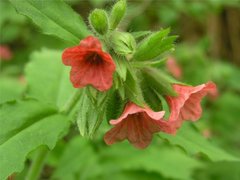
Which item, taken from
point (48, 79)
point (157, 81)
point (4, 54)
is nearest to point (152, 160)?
point (48, 79)

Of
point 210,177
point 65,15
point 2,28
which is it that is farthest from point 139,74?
point 2,28

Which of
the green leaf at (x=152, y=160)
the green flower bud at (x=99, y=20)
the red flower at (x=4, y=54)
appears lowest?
the green leaf at (x=152, y=160)

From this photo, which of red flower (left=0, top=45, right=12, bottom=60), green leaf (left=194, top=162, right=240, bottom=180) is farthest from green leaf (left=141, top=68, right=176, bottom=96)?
red flower (left=0, top=45, right=12, bottom=60)

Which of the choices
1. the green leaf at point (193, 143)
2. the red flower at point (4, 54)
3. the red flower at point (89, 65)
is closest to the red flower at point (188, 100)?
the green leaf at point (193, 143)

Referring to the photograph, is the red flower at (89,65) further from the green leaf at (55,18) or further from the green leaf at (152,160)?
the green leaf at (152,160)

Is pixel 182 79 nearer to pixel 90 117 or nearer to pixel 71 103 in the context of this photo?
pixel 71 103

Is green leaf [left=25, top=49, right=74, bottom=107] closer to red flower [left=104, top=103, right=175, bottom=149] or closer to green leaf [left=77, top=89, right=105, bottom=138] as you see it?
green leaf [left=77, top=89, right=105, bottom=138]

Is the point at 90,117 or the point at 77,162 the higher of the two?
the point at 90,117
